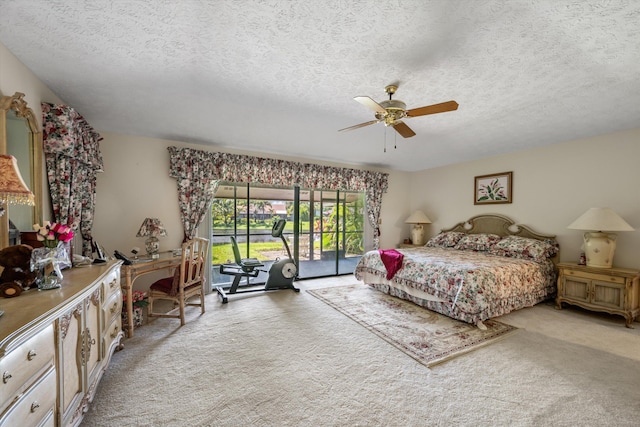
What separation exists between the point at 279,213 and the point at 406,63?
11.4 feet

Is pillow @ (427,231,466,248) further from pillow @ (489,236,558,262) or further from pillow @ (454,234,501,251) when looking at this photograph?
pillow @ (489,236,558,262)

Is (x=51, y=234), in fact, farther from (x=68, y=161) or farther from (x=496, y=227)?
(x=496, y=227)

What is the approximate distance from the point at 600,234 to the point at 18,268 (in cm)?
556

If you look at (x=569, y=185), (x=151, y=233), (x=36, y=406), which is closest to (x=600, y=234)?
(x=569, y=185)

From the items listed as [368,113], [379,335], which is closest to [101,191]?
[368,113]

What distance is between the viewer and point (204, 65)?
1.97m

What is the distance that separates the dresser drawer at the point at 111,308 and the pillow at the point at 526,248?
4.94 m

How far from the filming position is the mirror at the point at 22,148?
65.2 inches

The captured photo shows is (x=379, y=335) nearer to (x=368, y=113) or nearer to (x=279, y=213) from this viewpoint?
(x=368, y=113)

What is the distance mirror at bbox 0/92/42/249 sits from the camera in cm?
166

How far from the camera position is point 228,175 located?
13.8ft

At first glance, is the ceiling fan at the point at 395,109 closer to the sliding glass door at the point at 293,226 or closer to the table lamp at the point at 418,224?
the sliding glass door at the point at 293,226

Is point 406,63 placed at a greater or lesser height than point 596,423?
greater

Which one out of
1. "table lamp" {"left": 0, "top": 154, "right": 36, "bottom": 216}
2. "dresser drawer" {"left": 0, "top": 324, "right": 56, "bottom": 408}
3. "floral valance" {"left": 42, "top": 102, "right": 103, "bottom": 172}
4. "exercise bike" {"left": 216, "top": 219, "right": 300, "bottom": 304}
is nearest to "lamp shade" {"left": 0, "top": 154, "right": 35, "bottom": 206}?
"table lamp" {"left": 0, "top": 154, "right": 36, "bottom": 216}
